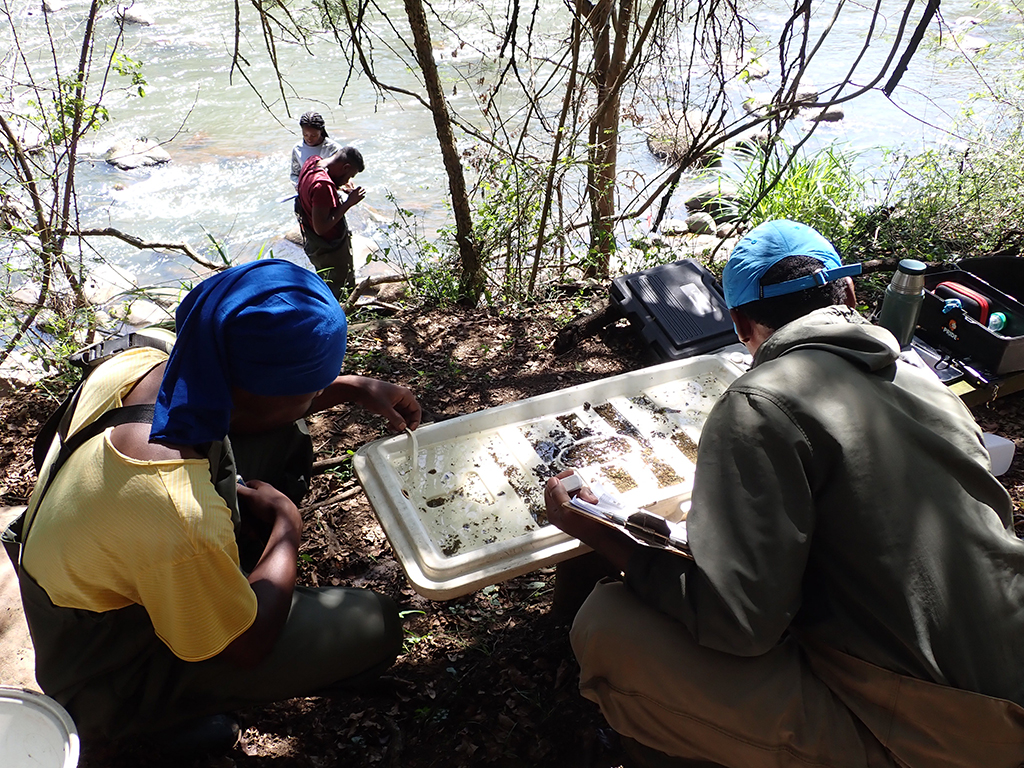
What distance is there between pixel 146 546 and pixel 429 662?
1174 millimetres

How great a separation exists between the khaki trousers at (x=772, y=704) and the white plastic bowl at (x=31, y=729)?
3.90 feet


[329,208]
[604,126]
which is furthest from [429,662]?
[604,126]

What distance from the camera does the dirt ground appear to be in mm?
2189

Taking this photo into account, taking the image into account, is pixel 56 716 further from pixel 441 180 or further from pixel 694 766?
pixel 441 180

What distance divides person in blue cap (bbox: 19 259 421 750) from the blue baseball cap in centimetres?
107

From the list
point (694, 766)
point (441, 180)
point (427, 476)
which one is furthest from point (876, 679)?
point (441, 180)

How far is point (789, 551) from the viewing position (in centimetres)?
151

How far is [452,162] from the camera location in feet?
14.1

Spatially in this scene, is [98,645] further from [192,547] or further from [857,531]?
[857,531]

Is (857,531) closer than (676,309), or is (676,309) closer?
(857,531)


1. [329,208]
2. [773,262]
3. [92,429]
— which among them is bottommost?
[329,208]

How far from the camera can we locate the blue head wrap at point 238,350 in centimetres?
172

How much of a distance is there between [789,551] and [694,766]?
2.41 ft

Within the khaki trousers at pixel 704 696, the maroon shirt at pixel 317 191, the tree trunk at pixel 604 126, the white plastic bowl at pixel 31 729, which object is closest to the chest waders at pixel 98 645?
the white plastic bowl at pixel 31 729
